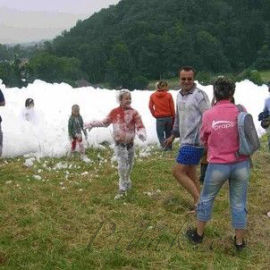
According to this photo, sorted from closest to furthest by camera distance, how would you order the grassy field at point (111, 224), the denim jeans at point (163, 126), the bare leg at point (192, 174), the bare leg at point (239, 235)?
1. the grassy field at point (111, 224)
2. the bare leg at point (239, 235)
3. the bare leg at point (192, 174)
4. the denim jeans at point (163, 126)

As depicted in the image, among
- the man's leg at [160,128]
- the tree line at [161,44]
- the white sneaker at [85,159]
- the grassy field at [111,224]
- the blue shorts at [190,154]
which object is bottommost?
the grassy field at [111,224]

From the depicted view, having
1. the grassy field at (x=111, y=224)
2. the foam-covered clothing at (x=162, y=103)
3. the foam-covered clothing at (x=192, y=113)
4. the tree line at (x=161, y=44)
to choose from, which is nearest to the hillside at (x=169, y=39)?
the tree line at (x=161, y=44)

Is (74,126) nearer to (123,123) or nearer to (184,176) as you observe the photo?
(123,123)

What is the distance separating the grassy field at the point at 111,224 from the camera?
14.6 feet

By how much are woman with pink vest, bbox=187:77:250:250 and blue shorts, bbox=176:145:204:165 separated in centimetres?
68

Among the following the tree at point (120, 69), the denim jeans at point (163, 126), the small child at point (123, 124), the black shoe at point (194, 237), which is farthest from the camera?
the tree at point (120, 69)

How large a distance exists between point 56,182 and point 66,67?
5863cm

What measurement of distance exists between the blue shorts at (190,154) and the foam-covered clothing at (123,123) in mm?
1064

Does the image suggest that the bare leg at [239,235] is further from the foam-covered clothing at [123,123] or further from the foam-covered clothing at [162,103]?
the foam-covered clothing at [162,103]

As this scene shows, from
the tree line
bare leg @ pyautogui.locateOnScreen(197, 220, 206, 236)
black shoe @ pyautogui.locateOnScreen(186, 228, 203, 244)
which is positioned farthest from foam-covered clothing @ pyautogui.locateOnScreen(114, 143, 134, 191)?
the tree line

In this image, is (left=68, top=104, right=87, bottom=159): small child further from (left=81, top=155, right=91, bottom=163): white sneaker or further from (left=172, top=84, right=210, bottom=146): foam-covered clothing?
(left=172, top=84, right=210, bottom=146): foam-covered clothing

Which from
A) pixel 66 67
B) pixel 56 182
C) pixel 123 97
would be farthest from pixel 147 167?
pixel 66 67

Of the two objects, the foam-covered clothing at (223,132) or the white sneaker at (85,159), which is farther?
the white sneaker at (85,159)

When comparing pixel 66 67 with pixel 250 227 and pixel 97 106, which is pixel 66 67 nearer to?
pixel 97 106
